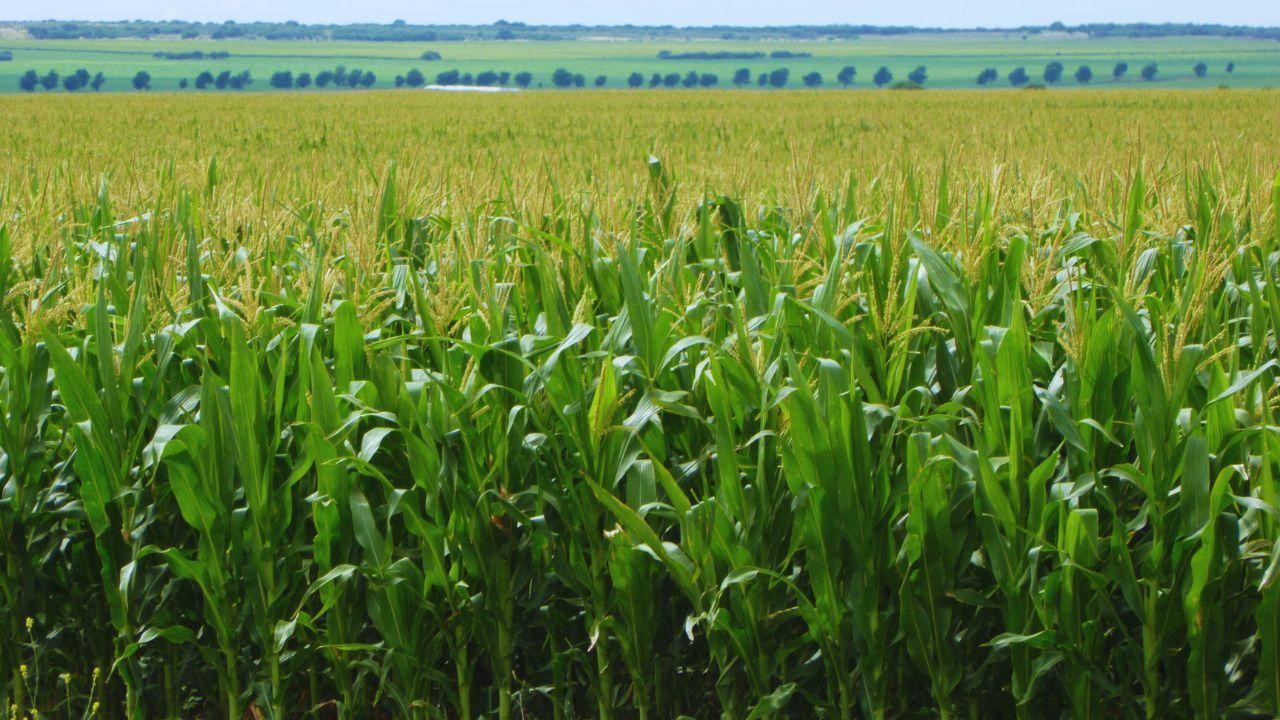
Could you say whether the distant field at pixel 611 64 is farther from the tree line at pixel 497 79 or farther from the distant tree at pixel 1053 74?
the tree line at pixel 497 79

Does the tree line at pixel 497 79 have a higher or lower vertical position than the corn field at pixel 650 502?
lower

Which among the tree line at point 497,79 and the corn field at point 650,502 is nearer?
the corn field at point 650,502

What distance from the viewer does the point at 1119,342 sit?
9.43 feet

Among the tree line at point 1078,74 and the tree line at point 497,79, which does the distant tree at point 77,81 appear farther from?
the tree line at point 1078,74

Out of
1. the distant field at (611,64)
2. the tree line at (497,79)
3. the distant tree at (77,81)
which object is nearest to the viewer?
the distant tree at (77,81)

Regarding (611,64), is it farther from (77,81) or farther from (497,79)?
(77,81)

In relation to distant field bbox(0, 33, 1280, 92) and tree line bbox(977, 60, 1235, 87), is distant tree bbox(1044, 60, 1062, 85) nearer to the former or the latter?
tree line bbox(977, 60, 1235, 87)

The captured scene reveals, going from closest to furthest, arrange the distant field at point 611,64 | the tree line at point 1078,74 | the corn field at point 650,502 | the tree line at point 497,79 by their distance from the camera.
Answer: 1. the corn field at point 650,502
2. the tree line at point 497,79
3. the tree line at point 1078,74
4. the distant field at point 611,64

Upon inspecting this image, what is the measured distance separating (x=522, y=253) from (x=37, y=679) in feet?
6.81

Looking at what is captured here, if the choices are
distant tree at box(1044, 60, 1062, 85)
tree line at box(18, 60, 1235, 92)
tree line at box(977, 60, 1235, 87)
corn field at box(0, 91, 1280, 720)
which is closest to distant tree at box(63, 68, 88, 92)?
tree line at box(18, 60, 1235, 92)

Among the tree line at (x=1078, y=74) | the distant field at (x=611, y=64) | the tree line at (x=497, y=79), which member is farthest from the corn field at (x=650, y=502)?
the tree line at (x=1078, y=74)

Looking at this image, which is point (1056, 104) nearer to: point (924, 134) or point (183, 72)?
point (924, 134)

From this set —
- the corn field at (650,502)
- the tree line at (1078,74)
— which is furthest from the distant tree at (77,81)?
the corn field at (650,502)

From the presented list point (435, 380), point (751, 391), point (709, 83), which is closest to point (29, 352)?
point (435, 380)
